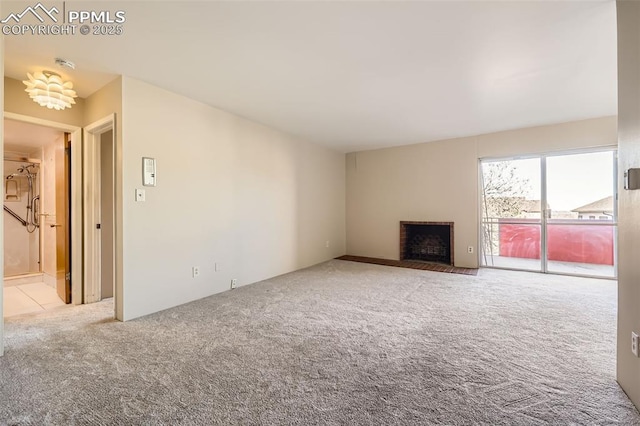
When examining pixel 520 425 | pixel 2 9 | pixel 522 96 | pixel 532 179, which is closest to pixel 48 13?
pixel 2 9

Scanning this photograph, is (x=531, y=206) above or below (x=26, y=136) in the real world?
below

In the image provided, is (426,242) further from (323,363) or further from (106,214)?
(106,214)

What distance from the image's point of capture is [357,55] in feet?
7.75

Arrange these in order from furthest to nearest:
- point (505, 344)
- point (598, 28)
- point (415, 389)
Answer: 1. point (505, 344)
2. point (598, 28)
3. point (415, 389)

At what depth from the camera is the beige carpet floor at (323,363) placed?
1452mm

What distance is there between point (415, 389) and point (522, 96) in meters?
3.44

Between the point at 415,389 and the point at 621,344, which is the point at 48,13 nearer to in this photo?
the point at 415,389

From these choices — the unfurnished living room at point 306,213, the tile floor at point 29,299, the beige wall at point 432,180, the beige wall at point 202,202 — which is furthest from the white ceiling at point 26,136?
the beige wall at point 432,180

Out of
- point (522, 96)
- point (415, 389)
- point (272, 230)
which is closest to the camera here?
point (415, 389)

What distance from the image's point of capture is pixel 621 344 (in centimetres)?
164

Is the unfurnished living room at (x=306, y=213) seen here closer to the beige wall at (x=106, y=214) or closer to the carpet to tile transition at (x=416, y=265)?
the beige wall at (x=106, y=214)

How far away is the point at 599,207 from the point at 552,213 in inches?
22.4

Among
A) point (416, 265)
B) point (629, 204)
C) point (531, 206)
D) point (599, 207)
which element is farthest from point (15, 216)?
point (599, 207)

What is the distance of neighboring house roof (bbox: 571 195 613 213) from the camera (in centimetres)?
418
